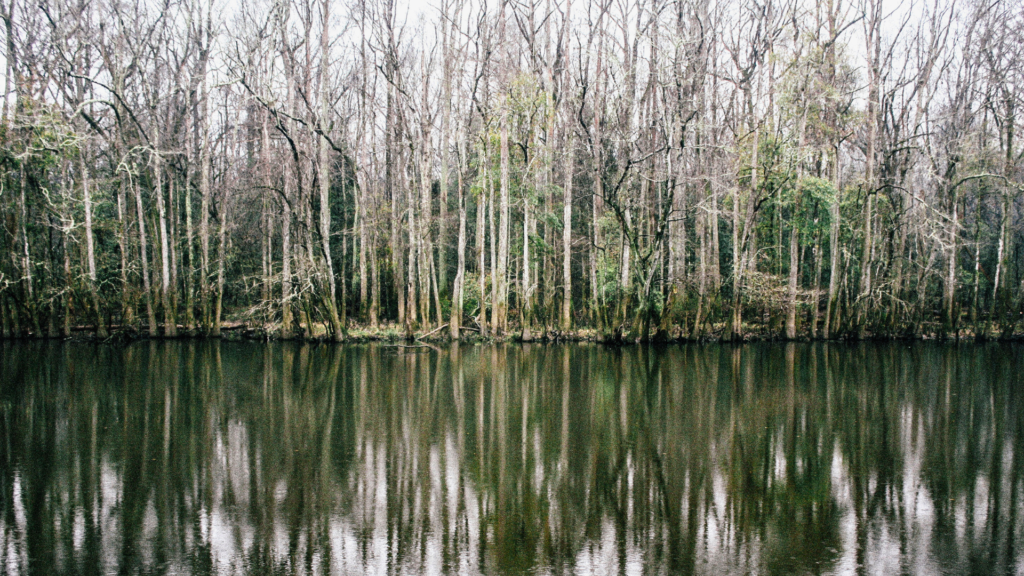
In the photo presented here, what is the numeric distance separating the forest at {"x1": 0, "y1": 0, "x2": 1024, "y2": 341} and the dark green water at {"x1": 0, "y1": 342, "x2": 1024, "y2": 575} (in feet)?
37.4

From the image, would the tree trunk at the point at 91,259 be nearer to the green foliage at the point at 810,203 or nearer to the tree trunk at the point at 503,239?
the tree trunk at the point at 503,239

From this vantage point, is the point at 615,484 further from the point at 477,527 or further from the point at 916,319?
the point at 916,319

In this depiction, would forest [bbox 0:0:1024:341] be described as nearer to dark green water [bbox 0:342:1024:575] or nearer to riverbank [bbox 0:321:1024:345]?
riverbank [bbox 0:321:1024:345]

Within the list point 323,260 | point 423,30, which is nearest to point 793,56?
point 423,30

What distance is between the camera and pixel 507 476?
7.49 metres

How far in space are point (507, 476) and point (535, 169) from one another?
21.8 meters

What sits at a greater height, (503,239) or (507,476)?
(503,239)

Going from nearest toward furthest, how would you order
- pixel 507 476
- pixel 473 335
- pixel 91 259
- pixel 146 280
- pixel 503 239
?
pixel 507 476
pixel 91 259
pixel 146 280
pixel 473 335
pixel 503 239

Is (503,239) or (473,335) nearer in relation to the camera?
(473,335)

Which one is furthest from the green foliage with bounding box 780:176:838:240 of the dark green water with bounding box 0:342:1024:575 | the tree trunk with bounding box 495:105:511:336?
the dark green water with bounding box 0:342:1024:575

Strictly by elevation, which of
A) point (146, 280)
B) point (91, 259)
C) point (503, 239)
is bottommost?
point (146, 280)

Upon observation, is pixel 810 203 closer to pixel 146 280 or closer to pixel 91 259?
pixel 146 280

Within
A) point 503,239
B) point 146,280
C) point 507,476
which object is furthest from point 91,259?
point 507,476

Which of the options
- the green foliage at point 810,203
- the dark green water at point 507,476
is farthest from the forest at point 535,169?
the dark green water at point 507,476
